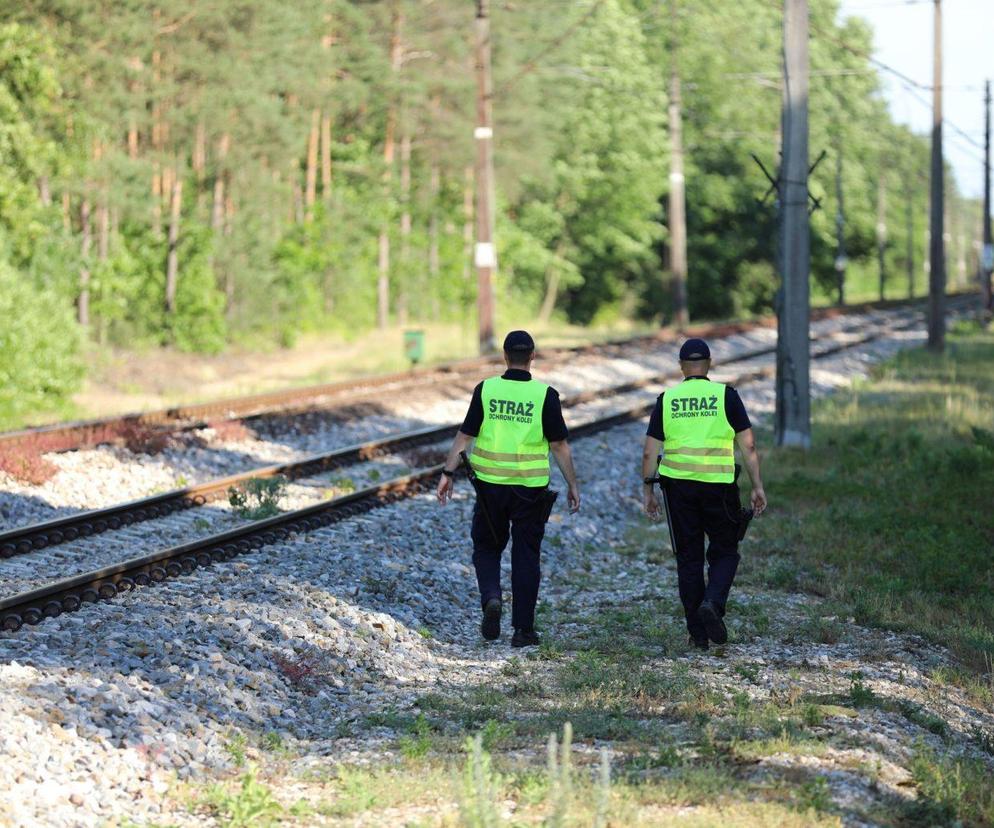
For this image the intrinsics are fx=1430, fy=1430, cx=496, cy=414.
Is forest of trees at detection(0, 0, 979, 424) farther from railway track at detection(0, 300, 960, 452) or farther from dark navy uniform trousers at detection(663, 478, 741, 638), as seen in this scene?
dark navy uniform trousers at detection(663, 478, 741, 638)

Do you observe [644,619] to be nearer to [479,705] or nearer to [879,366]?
[479,705]

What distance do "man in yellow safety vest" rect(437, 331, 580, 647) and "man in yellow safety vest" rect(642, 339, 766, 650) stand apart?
0.61 meters

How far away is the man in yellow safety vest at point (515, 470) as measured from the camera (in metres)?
8.76

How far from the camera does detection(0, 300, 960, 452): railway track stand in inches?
618

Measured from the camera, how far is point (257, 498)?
12648 millimetres

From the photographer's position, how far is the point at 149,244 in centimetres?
3688

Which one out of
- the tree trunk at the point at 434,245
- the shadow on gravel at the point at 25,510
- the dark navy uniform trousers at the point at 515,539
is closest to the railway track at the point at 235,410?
the shadow on gravel at the point at 25,510

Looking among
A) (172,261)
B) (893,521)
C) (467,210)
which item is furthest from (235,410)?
(467,210)

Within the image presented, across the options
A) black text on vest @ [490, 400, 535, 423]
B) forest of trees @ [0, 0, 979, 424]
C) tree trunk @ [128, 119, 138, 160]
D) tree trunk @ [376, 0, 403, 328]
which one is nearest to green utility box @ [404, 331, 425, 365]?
forest of trees @ [0, 0, 979, 424]

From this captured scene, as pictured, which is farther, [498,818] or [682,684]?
[682,684]

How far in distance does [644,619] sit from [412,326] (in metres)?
39.1

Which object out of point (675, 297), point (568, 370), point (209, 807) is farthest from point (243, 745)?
point (675, 297)

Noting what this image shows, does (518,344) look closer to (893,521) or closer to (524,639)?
(524,639)

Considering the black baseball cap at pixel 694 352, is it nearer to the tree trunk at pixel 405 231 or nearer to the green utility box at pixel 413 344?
the green utility box at pixel 413 344
